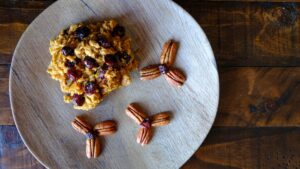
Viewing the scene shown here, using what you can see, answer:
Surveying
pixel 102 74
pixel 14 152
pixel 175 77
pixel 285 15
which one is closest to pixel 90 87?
pixel 102 74

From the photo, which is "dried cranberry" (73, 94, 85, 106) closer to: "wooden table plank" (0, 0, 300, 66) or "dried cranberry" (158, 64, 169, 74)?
"dried cranberry" (158, 64, 169, 74)

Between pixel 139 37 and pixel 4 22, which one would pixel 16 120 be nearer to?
pixel 4 22

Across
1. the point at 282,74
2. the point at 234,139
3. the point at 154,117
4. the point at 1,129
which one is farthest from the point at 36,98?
the point at 282,74

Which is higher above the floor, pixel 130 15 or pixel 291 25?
pixel 130 15

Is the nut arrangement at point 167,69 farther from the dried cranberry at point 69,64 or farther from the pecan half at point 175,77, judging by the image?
the dried cranberry at point 69,64

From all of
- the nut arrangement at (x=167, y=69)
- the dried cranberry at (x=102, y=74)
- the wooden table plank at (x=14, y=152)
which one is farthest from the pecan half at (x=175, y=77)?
the wooden table plank at (x=14, y=152)

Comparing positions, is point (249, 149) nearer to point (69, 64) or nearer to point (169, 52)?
point (169, 52)

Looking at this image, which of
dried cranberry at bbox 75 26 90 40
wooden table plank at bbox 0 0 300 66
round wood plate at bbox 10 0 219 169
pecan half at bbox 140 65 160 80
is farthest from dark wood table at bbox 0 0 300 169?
dried cranberry at bbox 75 26 90 40
